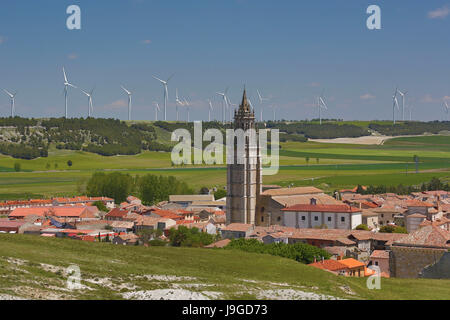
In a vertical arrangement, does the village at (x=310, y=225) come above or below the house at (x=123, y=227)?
above

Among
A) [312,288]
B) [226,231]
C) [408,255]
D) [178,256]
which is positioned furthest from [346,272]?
[226,231]

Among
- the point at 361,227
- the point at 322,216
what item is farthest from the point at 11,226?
the point at 361,227

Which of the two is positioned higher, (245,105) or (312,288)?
(245,105)

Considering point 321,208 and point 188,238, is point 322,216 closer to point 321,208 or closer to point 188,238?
point 321,208

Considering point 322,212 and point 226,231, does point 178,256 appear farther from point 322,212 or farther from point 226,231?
point 322,212

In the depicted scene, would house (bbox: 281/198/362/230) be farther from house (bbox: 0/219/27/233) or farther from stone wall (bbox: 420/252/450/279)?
stone wall (bbox: 420/252/450/279)

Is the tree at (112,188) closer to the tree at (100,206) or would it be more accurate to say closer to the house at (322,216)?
the tree at (100,206)

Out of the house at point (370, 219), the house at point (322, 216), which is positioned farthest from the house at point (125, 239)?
the house at point (370, 219)
